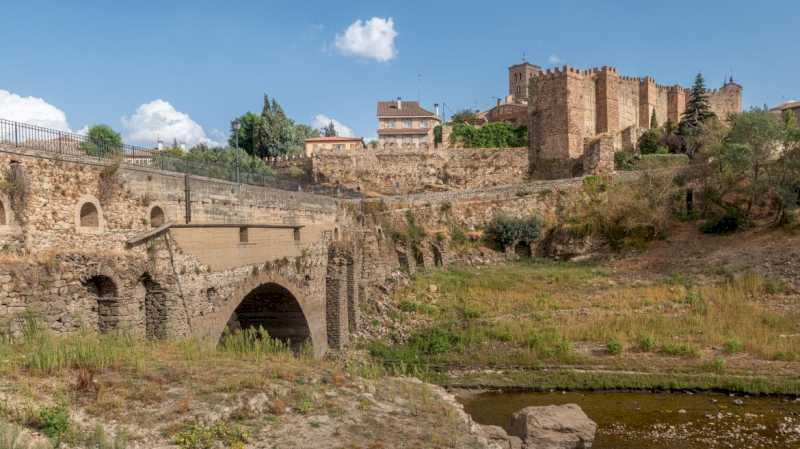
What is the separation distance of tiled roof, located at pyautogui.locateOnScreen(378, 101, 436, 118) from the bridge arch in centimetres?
5173

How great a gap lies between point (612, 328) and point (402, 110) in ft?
173

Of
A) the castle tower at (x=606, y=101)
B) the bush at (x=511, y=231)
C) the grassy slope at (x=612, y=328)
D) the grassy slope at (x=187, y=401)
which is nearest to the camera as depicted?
the grassy slope at (x=187, y=401)

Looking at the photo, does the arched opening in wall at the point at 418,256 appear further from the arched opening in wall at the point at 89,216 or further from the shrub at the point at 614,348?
the arched opening in wall at the point at 89,216

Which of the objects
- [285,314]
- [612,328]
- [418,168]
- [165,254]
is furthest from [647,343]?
[418,168]

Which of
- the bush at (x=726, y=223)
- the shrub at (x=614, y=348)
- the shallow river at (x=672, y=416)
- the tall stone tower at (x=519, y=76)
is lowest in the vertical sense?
the shallow river at (x=672, y=416)

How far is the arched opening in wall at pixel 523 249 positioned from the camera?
1500 inches

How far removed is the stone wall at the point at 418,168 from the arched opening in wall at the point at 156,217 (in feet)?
108

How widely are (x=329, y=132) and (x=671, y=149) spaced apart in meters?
60.9

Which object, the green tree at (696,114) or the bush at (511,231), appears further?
the green tree at (696,114)

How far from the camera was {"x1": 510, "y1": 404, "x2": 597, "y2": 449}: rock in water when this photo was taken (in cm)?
1393

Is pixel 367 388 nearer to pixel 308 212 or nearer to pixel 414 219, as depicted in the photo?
pixel 308 212

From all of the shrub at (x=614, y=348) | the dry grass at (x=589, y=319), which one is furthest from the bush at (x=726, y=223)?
the shrub at (x=614, y=348)

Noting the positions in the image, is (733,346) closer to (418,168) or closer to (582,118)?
(582,118)

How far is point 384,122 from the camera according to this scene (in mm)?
72062
